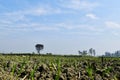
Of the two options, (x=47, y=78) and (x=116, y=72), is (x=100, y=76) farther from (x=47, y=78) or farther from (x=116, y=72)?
(x=47, y=78)

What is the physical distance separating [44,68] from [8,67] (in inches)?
53.5

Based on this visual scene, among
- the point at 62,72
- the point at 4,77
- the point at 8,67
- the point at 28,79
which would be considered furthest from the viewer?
the point at 8,67

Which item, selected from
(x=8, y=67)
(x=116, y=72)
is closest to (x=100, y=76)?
(x=116, y=72)

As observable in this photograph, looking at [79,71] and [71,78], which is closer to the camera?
[71,78]

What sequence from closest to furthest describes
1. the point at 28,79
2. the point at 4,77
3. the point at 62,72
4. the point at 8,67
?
the point at 4,77 → the point at 28,79 → the point at 62,72 → the point at 8,67

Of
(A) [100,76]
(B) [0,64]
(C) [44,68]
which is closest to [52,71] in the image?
(C) [44,68]

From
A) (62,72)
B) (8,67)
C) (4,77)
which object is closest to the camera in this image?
(4,77)

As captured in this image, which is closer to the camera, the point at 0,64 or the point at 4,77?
the point at 4,77

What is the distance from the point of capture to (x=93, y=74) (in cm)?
1030

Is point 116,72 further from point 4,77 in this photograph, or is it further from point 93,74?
point 4,77

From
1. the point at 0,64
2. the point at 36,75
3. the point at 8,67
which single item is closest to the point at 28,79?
the point at 36,75

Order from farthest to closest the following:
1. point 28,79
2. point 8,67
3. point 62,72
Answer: point 8,67 → point 62,72 → point 28,79

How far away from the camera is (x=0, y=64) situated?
11.5 metres

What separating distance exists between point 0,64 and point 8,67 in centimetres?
74
